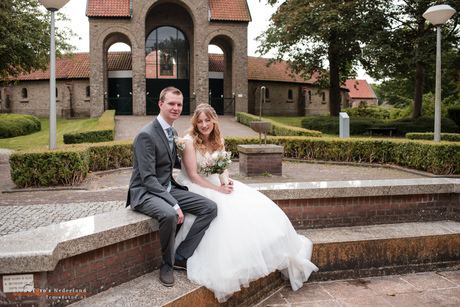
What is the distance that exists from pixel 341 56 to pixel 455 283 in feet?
75.6

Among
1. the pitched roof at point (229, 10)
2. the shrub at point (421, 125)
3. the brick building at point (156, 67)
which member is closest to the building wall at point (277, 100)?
the brick building at point (156, 67)

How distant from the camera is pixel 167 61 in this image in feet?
106

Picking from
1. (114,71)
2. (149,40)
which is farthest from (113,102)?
(149,40)

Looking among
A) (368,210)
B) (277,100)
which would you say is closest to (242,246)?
(368,210)

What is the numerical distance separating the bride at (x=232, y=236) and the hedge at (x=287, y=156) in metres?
6.06

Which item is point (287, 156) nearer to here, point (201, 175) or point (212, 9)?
point (201, 175)

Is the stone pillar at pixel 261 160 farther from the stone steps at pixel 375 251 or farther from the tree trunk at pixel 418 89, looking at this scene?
the tree trunk at pixel 418 89

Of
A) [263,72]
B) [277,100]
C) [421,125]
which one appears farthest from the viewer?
[277,100]

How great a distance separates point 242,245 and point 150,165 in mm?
1071

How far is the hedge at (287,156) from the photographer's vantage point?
28.9ft

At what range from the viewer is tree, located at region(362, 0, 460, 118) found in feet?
65.6

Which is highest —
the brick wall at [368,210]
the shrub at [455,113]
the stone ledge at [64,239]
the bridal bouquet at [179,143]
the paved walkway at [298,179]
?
the shrub at [455,113]

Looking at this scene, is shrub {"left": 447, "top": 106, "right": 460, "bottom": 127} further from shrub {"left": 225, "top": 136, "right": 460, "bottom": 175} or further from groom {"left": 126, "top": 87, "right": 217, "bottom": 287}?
groom {"left": 126, "top": 87, "right": 217, "bottom": 287}

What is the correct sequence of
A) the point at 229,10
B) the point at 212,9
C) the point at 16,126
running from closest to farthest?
1. the point at 16,126
2. the point at 212,9
3. the point at 229,10
